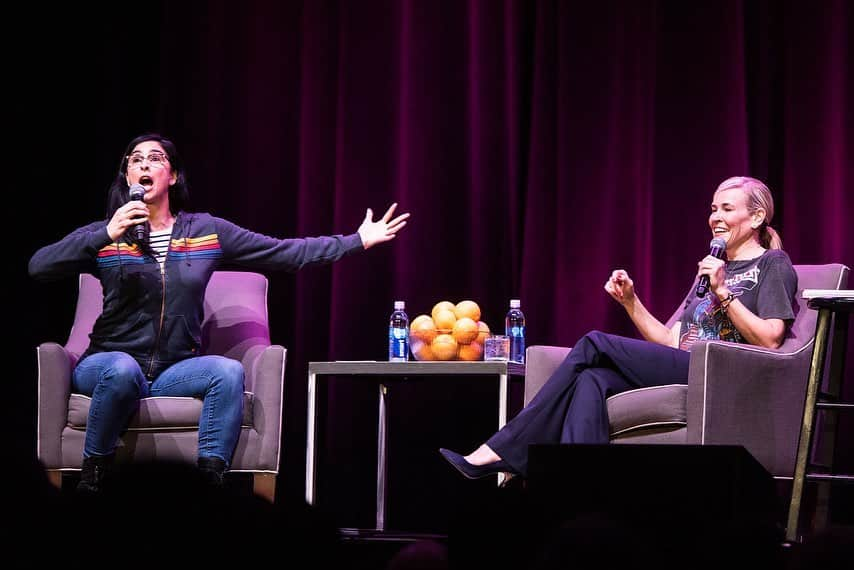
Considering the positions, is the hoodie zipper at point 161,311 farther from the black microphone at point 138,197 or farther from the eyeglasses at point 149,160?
the eyeglasses at point 149,160

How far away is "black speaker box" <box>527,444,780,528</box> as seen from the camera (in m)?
1.75

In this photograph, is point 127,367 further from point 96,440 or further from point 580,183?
point 580,183

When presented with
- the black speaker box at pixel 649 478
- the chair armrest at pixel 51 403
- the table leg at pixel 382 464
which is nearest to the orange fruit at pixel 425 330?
the table leg at pixel 382 464

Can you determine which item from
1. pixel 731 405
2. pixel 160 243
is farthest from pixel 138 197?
pixel 731 405

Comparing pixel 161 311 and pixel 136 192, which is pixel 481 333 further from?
pixel 136 192

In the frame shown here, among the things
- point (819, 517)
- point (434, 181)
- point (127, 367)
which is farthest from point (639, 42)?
point (127, 367)

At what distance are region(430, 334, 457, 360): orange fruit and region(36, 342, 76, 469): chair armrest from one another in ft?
3.66

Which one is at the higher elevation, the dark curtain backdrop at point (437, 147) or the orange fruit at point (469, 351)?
the dark curtain backdrop at point (437, 147)

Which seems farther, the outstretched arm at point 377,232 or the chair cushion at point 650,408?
the outstretched arm at point 377,232

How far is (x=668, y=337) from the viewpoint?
342cm

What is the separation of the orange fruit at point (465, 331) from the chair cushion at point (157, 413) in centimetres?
80

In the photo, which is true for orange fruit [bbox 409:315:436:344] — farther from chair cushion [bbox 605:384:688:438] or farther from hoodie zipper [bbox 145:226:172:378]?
hoodie zipper [bbox 145:226:172:378]

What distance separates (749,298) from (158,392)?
1.80 m

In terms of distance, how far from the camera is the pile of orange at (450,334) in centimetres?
328
